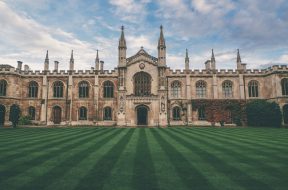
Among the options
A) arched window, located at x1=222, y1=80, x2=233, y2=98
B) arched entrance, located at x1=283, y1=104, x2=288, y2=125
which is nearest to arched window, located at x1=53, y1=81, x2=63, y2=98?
arched window, located at x1=222, y1=80, x2=233, y2=98

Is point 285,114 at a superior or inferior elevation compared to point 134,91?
inferior

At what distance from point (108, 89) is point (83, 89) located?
435 centimetres

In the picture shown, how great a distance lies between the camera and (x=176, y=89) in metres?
36.0

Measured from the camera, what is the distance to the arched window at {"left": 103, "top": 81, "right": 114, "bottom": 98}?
36.3 m

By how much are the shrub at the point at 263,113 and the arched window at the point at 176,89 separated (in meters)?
11.0

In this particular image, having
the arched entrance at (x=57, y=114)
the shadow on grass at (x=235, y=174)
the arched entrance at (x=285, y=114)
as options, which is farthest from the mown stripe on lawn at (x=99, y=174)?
the arched entrance at (x=285, y=114)

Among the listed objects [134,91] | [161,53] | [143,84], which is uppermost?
[161,53]

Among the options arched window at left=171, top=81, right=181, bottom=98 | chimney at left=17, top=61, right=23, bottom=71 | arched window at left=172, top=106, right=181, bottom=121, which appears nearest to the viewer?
arched window at left=172, top=106, right=181, bottom=121

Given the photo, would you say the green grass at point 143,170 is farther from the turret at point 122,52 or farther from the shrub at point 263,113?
the turret at point 122,52

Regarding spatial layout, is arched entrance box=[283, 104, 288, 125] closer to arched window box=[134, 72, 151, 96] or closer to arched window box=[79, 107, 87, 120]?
arched window box=[134, 72, 151, 96]

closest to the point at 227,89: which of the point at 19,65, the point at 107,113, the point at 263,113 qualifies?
the point at 263,113

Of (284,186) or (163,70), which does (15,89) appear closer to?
(163,70)

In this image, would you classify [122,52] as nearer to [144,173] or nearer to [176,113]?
[176,113]

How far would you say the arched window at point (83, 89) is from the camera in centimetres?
3672
